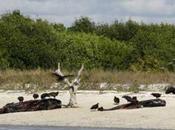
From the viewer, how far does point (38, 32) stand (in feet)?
169

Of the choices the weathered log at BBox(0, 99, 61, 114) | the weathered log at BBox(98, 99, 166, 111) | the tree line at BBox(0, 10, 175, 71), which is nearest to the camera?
the weathered log at BBox(98, 99, 166, 111)

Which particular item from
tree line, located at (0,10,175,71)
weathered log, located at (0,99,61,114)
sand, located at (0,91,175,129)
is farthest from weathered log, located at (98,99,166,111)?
tree line, located at (0,10,175,71)

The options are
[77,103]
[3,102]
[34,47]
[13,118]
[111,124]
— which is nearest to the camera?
[111,124]

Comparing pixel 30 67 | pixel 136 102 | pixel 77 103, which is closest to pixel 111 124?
pixel 136 102

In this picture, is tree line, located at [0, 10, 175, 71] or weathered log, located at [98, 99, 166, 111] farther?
tree line, located at [0, 10, 175, 71]

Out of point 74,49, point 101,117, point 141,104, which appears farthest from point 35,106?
point 74,49

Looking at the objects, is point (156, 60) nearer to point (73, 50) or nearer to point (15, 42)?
point (73, 50)

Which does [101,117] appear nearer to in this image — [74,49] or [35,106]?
[35,106]

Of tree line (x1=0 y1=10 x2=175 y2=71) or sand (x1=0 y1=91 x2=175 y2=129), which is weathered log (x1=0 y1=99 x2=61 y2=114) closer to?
sand (x1=0 y1=91 x2=175 y2=129)

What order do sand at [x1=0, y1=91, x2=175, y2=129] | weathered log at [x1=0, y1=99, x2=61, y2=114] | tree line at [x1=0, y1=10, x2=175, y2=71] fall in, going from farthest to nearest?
tree line at [x1=0, y1=10, x2=175, y2=71] → weathered log at [x1=0, y1=99, x2=61, y2=114] → sand at [x1=0, y1=91, x2=175, y2=129]

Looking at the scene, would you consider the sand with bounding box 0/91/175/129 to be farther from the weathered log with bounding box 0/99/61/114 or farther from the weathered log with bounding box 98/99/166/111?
the weathered log with bounding box 0/99/61/114

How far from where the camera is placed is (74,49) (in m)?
51.8

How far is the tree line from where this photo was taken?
49938 millimetres

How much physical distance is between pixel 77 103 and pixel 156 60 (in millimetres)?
25963
